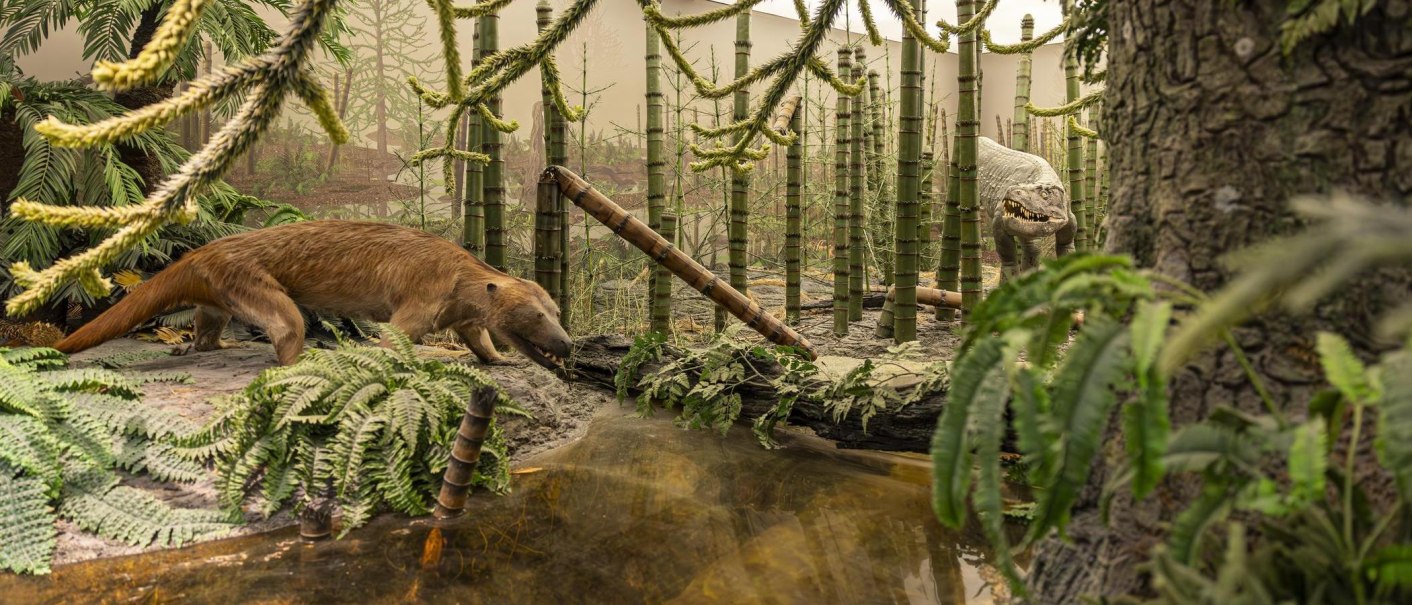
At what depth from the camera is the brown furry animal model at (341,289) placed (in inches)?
166

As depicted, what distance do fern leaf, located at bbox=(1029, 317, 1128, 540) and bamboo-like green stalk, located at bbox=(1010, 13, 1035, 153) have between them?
A: 20.7 feet

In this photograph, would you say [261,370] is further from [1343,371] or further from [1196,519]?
[1343,371]

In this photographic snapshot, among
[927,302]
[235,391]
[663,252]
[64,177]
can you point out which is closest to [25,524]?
[235,391]

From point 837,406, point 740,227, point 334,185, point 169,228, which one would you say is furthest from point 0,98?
point 837,406

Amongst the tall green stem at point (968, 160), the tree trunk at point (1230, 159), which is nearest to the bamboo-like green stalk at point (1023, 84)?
the tall green stem at point (968, 160)

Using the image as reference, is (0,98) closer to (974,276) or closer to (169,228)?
(169,228)

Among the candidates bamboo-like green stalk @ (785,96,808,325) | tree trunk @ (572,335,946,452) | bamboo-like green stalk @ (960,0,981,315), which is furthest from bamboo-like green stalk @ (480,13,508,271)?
bamboo-like green stalk @ (960,0,981,315)

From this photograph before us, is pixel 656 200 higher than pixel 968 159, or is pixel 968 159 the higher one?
pixel 968 159

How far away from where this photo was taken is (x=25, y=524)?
269cm

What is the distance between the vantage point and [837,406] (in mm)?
3842

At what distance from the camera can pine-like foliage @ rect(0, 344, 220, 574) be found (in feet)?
8.93

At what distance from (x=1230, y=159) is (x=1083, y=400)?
0.64 metres

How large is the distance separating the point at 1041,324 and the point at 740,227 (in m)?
4.75

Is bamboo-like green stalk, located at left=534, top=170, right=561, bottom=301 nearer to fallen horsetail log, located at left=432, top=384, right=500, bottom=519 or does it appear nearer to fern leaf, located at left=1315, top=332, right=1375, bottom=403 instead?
fallen horsetail log, located at left=432, top=384, right=500, bottom=519
